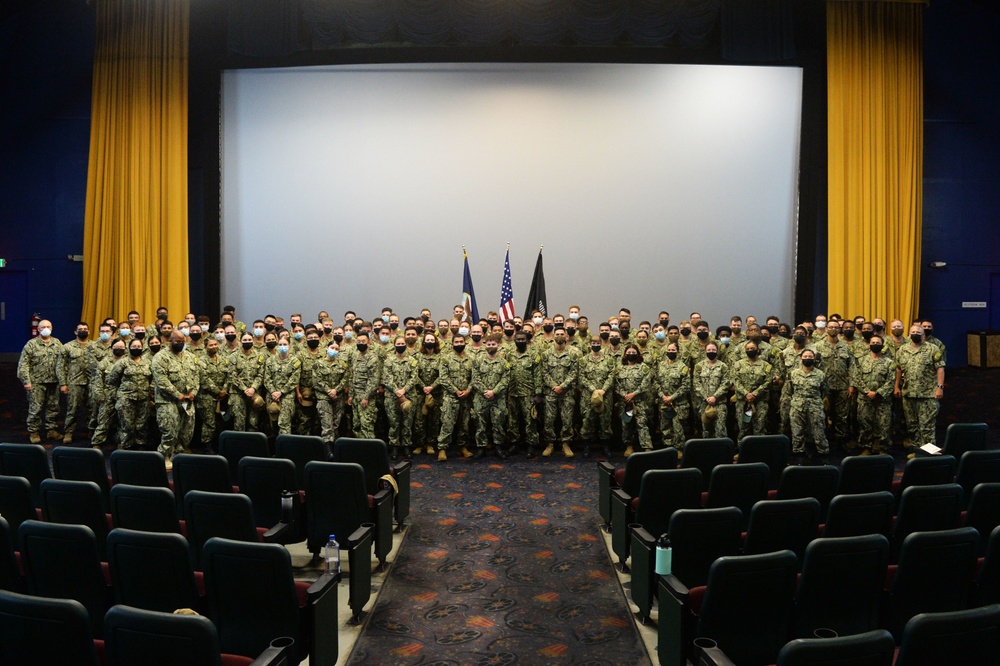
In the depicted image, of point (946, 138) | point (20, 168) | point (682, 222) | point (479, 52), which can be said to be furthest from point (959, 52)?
point (20, 168)

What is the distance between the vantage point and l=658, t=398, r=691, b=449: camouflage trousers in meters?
8.84

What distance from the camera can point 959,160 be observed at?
1401cm

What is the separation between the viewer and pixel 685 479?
5.11m

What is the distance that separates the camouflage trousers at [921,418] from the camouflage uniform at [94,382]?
30.8 ft

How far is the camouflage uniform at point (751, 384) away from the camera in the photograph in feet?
28.4

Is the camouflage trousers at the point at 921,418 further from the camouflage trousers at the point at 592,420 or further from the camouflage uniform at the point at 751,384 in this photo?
the camouflage trousers at the point at 592,420

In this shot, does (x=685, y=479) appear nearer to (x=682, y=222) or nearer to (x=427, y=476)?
(x=427, y=476)

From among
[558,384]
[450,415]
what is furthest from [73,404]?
[558,384]

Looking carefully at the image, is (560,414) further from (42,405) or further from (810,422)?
(42,405)

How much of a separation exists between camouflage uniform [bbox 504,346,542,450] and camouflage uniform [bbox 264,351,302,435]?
8.02 feet

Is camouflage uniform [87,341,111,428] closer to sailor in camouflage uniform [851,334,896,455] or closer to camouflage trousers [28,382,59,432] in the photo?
camouflage trousers [28,382,59,432]

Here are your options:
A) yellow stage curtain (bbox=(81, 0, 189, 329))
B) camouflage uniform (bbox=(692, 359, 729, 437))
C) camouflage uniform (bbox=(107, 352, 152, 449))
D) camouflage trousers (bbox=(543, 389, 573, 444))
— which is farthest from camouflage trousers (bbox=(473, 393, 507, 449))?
yellow stage curtain (bbox=(81, 0, 189, 329))

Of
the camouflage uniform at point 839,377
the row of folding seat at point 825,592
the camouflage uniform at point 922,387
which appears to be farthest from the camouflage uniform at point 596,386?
the row of folding seat at point 825,592

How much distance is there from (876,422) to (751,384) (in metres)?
1.58
